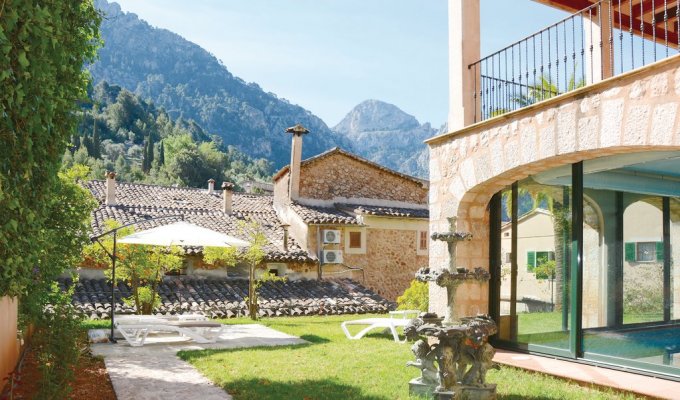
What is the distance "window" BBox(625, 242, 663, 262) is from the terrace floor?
4.64 ft

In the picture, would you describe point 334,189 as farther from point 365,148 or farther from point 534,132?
point 365,148

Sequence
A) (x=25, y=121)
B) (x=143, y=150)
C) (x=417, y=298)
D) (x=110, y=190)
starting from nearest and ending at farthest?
1. (x=25, y=121)
2. (x=417, y=298)
3. (x=110, y=190)
4. (x=143, y=150)

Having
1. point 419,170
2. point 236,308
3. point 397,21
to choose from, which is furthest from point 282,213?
point 419,170

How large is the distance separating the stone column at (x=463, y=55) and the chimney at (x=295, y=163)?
43.8 ft

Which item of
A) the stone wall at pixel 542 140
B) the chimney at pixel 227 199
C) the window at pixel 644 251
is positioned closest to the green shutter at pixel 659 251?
the window at pixel 644 251

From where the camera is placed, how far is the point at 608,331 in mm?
7043

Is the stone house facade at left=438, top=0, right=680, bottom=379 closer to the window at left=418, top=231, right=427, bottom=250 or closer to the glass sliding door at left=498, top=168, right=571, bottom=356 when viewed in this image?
the glass sliding door at left=498, top=168, right=571, bottom=356

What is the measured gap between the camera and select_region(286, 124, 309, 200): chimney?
21891mm

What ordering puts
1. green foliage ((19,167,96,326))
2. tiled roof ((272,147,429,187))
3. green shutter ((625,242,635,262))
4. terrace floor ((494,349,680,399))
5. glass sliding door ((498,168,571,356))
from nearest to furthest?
terrace floor ((494,349,680,399)), green shutter ((625,242,635,262)), green foliage ((19,167,96,326)), glass sliding door ((498,168,571,356)), tiled roof ((272,147,429,187))

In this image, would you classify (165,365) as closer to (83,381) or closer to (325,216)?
(83,381)

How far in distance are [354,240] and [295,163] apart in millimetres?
3712

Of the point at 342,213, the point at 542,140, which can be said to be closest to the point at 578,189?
the point at 542,140

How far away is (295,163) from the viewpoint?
2198 cm

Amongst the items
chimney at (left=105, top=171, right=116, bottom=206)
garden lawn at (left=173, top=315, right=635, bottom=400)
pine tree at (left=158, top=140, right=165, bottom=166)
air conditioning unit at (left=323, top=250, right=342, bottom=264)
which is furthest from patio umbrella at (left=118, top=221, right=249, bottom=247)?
pine tree at (left=158, top=140, right=165, bottom=166)
